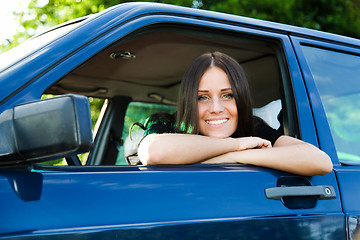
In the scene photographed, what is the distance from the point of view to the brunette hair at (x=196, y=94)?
210cm

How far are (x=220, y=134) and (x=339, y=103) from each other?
0.77m

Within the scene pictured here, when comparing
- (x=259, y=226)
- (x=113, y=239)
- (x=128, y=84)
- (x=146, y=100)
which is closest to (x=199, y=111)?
(x=259, y=226)

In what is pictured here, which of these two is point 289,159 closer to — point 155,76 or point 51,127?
point 51,127

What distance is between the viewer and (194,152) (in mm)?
1686

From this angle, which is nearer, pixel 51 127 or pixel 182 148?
pixel 51 127

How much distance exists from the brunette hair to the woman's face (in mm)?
26

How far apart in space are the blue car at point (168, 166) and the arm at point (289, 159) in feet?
0.11

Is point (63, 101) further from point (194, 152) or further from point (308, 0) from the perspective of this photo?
point (308, 0)

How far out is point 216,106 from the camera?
2090 millimetres

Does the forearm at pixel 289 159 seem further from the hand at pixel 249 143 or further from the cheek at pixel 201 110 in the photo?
the cheek at pixel 201 110

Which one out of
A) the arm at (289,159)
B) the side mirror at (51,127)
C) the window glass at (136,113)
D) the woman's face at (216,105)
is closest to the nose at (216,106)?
the woman's face at (216,105)

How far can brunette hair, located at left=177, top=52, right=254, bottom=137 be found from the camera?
6.90 feet

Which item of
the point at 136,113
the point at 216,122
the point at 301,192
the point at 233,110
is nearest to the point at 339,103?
the point at 233,110

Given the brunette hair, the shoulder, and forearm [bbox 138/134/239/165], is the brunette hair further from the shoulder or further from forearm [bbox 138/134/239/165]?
forearm [bbox 138/134/239/165]
